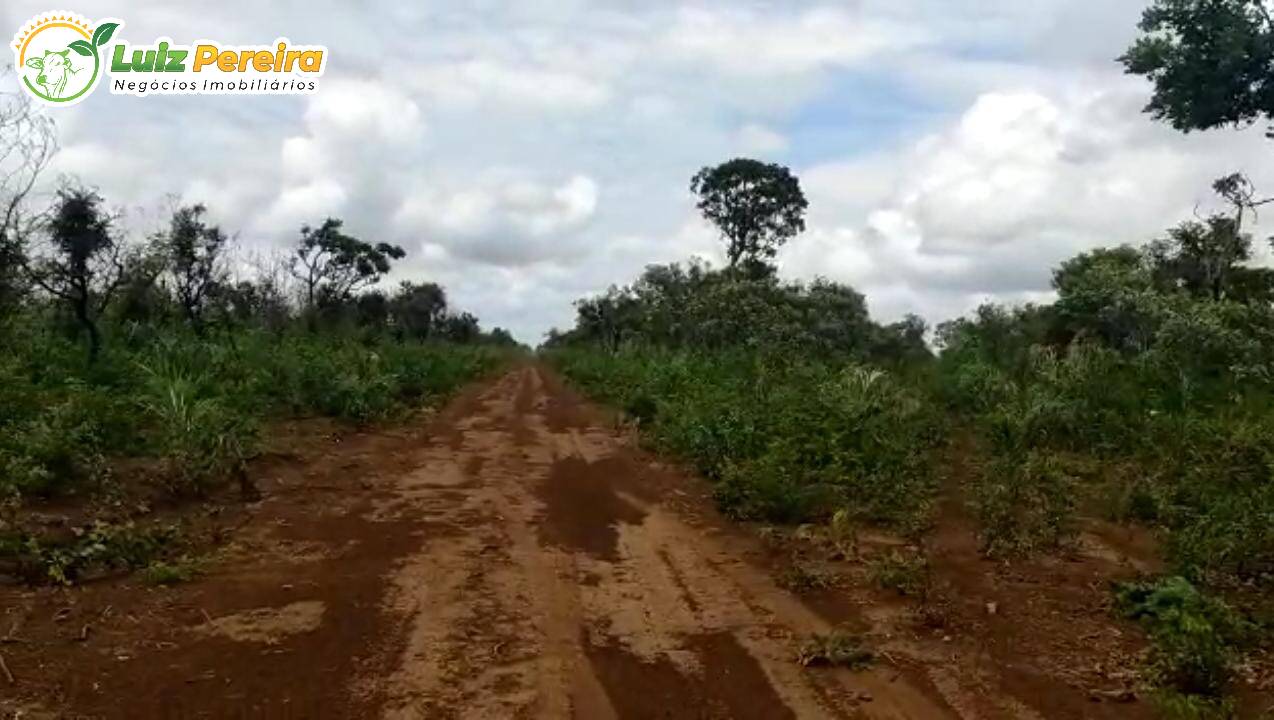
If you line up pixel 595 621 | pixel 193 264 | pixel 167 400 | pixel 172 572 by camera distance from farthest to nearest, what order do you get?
pixel 193 264 < pixel 167 400 < pixel 172 572 < pixel 595 621

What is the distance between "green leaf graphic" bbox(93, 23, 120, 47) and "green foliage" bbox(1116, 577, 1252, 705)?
11392mm

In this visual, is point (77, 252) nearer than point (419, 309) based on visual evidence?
Yes

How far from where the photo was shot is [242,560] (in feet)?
23.3

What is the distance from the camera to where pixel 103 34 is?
1092 cm

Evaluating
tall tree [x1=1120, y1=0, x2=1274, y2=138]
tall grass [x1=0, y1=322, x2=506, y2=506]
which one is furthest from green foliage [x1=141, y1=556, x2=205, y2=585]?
tall tree [x1=1120, y1=0, x2=1274, y2=138]

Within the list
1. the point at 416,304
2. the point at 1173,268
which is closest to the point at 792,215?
the point at 1173,268

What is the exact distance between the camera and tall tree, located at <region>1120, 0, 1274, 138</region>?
1157 centimetres

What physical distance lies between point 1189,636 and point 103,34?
38.5 ft

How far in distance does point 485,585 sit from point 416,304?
51.2m

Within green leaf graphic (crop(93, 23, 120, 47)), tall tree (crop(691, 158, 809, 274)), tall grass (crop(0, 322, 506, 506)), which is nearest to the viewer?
tall grass (crop(0, 322, 506, 506))

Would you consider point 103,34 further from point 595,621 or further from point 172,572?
point 595,621

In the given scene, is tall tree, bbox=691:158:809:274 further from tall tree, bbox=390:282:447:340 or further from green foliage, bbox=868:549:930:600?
green foliage, bbox=868:549:930:600

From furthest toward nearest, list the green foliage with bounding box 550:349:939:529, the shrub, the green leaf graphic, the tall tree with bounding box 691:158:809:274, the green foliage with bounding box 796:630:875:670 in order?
the tall tree with bounding box 691:158:809:274 < the green leaf graphic < the green foliage with bounding box 550:349:939:529 < the shrub < the green foliage with bounding box 796:630:875:670

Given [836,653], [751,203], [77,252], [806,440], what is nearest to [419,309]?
[751,203]
